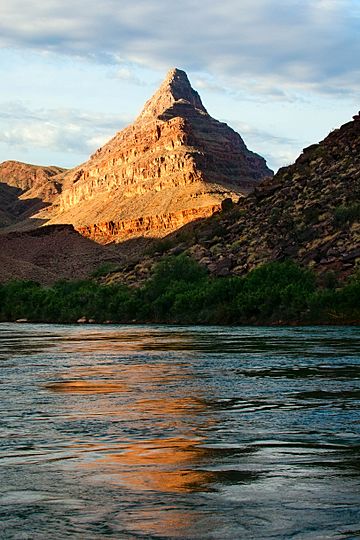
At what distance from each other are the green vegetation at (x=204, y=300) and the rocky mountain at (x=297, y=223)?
2377mm

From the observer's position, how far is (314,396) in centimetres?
1548

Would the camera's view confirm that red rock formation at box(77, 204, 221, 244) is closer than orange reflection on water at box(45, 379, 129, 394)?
No

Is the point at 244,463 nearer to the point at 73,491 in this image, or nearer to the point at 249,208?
the point at 73,491

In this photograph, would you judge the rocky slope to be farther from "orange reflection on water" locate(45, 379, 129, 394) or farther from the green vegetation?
"orange reflection on water" locate(45, 379, 129, 394)

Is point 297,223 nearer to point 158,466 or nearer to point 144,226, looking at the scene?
point 158,466

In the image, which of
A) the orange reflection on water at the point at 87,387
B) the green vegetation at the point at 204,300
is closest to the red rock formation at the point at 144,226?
the green vegetation at the point at 204,300

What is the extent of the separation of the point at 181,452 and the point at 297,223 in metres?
53.0

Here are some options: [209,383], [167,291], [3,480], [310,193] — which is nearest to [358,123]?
[310,193]

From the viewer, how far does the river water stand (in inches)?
279

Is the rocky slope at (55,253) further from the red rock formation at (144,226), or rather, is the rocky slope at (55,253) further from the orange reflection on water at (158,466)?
the orange reflection on water at (158,466)

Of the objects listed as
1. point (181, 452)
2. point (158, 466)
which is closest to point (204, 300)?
point (181, 452)

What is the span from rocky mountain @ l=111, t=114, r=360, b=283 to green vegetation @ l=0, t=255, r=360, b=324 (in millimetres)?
2377

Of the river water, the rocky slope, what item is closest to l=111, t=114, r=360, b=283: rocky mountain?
the river water

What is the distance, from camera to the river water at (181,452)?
23.2ft
